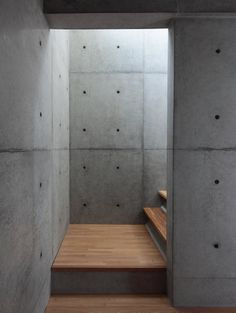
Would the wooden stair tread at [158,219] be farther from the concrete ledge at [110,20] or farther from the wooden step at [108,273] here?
the concrete ledge at [110,20]

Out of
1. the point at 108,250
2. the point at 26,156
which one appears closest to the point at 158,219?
the point at 108,250

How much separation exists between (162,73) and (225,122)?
5.77 ft

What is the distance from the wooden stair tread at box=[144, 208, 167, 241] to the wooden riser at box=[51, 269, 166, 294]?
0.47 m

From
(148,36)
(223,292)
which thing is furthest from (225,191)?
(148,36)

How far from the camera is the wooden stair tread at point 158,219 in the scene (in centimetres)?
308

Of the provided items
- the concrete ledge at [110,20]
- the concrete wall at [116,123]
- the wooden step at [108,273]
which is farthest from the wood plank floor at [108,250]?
the concrete ledge at [110,20]

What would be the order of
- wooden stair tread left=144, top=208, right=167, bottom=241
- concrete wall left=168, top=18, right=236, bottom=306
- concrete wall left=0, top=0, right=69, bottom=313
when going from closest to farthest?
1. concrete wall left=0, top=0, right=69, bottom=313
2. concrete wall left=168, top=18, right=236, bottom=306
3. wooden stair tread left=144, top=208, right=167, bottom=241

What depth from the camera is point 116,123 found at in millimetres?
4012

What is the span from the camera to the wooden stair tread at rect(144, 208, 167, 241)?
3.08m

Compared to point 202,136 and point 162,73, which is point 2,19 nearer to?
point 202,136

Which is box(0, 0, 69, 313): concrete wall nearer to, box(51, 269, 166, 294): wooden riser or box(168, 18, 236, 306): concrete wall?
box(51, 269, 166, 294): wooden riser

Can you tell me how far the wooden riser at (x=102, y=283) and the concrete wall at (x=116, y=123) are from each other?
136cm

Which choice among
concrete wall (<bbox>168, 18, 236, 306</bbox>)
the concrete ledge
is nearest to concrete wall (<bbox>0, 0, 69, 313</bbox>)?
the concrete ledge

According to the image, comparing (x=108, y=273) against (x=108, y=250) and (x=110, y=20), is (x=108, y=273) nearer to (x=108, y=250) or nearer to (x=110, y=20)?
(x=108, y=250)
